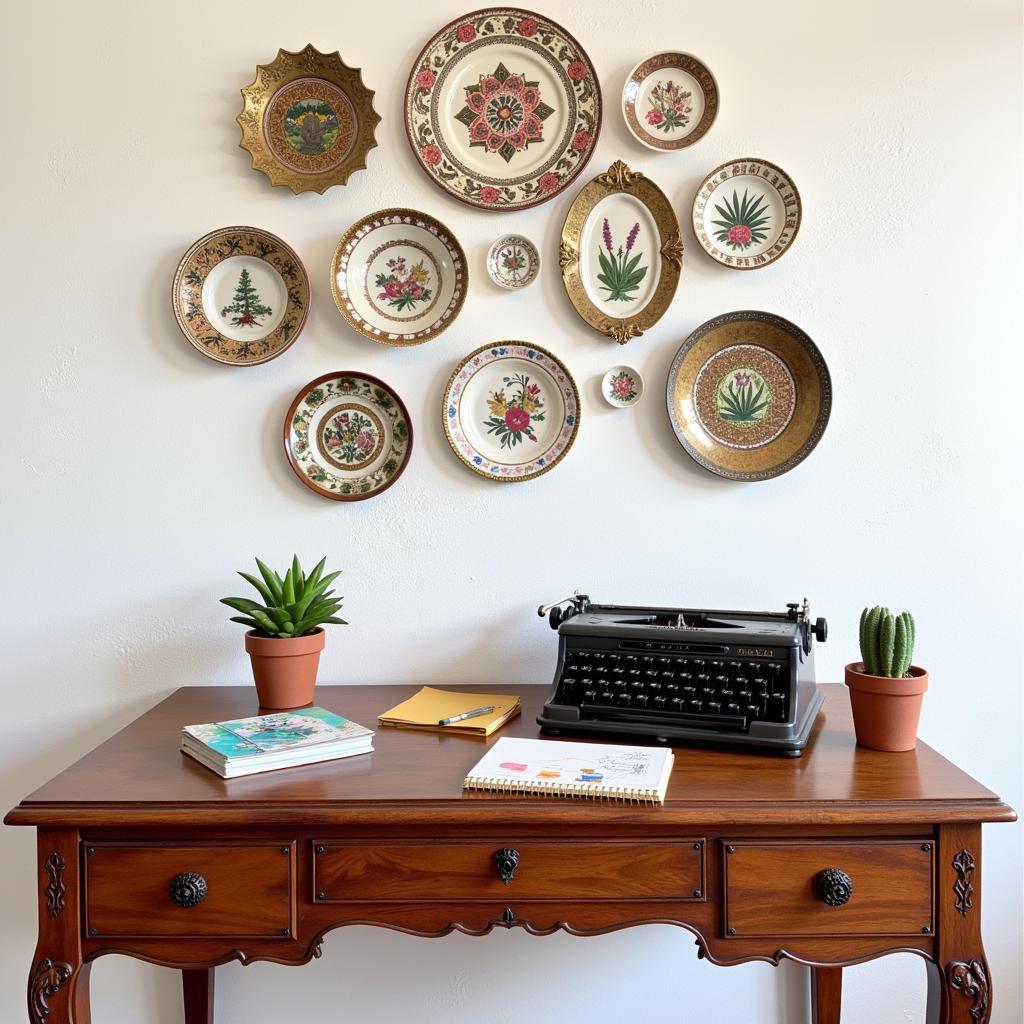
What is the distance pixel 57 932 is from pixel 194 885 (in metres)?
0.21

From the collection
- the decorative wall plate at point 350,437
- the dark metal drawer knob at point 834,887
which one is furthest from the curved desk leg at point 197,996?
the dark metal drawer knob at point 834,887

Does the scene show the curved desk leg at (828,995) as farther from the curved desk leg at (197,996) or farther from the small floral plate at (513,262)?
the small floral plate at (513,262)

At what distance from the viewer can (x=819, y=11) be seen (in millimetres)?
1821

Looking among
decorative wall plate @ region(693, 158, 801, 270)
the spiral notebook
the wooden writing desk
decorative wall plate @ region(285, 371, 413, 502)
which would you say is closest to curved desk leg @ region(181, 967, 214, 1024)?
the wooden writing desk

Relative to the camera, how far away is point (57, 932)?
123 cm

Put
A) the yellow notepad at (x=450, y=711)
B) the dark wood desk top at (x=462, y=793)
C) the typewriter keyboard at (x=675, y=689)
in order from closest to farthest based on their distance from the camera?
the dark wood desk top at (x=462, y=793)
the typewriter keyboard at (x=675, y=689)
the yellow notepad at (x=450, y=711)

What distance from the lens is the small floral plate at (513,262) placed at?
1.85 metres

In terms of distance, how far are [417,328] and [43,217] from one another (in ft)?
2.77

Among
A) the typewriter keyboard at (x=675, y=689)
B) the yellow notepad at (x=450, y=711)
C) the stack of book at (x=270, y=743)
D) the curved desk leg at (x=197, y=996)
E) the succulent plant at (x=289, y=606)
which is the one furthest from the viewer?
the curved desk leg at (x=197, y=996)

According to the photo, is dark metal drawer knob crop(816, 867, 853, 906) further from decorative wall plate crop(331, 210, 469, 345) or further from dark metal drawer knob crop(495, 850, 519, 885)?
decorative wall plate crop(331, 210, 469, 345)

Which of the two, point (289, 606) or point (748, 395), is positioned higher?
point (748, 395)

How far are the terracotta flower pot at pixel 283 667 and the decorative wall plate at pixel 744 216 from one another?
46.5 inches

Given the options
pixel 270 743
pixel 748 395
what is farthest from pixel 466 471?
pixel 270 743

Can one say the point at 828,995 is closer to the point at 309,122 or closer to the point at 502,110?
the point at 502,110
